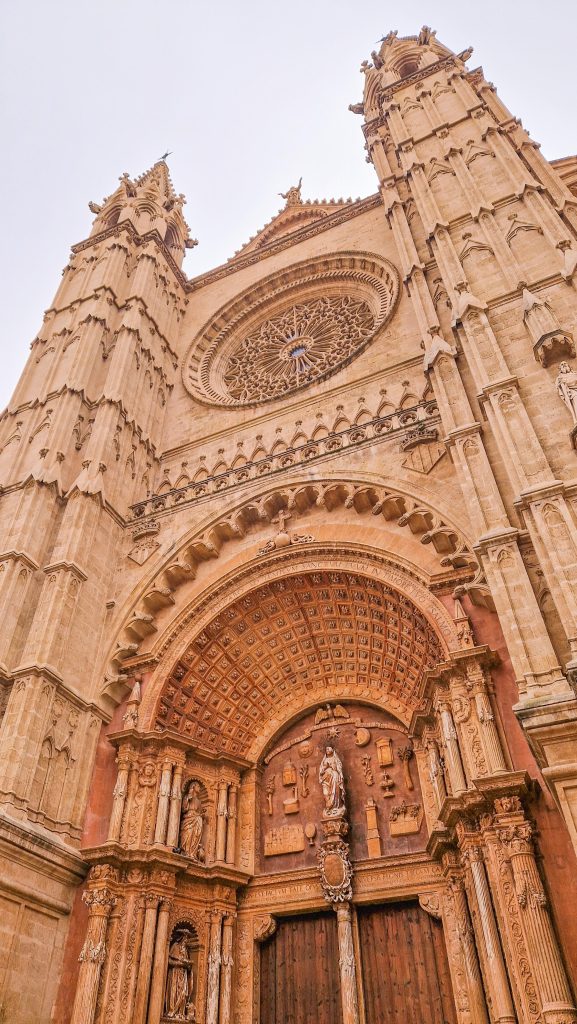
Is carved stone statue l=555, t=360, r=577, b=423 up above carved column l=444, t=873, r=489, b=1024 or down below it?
above

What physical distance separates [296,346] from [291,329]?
0.88 metres

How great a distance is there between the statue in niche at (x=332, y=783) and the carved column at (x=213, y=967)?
193cm

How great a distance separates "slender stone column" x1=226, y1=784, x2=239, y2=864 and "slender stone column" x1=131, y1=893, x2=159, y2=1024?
1.30 m

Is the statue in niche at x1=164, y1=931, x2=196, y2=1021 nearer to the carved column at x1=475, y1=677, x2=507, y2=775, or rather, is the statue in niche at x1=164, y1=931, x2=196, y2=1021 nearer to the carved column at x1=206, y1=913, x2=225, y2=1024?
the carved column at x1=206, y1=913, x2=225, y2=1024

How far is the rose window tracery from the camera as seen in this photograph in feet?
49.4

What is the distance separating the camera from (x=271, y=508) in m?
11.5

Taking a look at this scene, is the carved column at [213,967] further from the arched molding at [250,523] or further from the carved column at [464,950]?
the arched molding at [250,523]

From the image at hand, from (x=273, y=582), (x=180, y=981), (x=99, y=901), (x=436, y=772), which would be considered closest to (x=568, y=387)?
(x=436, y=772)

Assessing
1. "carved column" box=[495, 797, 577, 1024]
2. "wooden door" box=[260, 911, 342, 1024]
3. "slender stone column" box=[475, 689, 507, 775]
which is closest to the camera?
"carved column" box=[495, 797, 577, 1024]

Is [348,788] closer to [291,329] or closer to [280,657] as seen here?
[280,657]

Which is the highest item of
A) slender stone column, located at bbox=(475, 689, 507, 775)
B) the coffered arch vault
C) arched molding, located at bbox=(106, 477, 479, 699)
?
arched molding, located at bbox=(106, 477, 479, 699)

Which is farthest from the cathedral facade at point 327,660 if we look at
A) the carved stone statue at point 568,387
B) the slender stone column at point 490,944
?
the carved stone statue at point 568,387

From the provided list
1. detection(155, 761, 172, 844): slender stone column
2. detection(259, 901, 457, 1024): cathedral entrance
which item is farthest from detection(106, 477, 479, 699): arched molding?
detection(259, 901, 457, 1024): cathedral entrance

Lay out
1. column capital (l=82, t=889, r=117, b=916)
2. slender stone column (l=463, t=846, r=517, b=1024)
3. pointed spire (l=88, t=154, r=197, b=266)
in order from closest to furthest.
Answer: slender stone column (l=463, t=846, r=517, b=1024), column capital (l=82, t=889, r=117, b=916), pointed spire (l=88, t=154, r=197, b=266)
